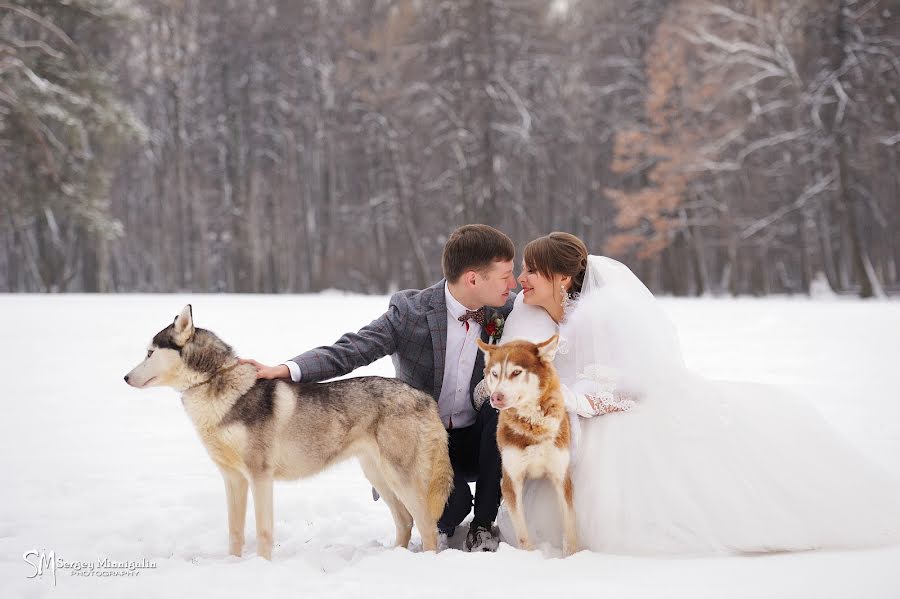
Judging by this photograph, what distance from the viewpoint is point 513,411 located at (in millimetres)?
3613

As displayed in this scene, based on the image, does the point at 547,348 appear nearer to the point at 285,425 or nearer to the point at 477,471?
the point at 477,471

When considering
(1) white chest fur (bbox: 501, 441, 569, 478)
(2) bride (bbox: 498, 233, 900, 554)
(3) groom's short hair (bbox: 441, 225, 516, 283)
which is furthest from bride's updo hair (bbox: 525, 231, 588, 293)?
(1) white chest fur (bbox: 501, 441, 569, 478)

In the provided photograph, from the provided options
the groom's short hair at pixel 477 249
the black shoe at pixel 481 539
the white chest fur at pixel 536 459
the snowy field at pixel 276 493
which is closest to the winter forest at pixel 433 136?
the snowy field at pixel 276 493

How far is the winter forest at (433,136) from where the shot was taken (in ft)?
62.9

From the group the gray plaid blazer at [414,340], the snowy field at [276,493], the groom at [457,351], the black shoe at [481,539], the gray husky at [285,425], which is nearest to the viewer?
the snowy field at [276,493]

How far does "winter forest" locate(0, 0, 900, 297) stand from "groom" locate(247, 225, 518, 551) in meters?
15.3

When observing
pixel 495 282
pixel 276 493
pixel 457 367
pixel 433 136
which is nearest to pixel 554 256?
pixel 495 282

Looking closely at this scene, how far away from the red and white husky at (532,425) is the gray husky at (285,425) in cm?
56

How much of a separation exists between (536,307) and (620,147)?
23.0 m

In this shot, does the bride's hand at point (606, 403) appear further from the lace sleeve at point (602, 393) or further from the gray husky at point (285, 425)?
the gray husky at point (285, 425)

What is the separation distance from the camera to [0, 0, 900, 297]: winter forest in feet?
62.9

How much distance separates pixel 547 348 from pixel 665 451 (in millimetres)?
1017

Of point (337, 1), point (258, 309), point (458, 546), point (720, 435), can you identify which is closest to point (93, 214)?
point (258, 309)

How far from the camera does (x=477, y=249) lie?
4246 millimetres
